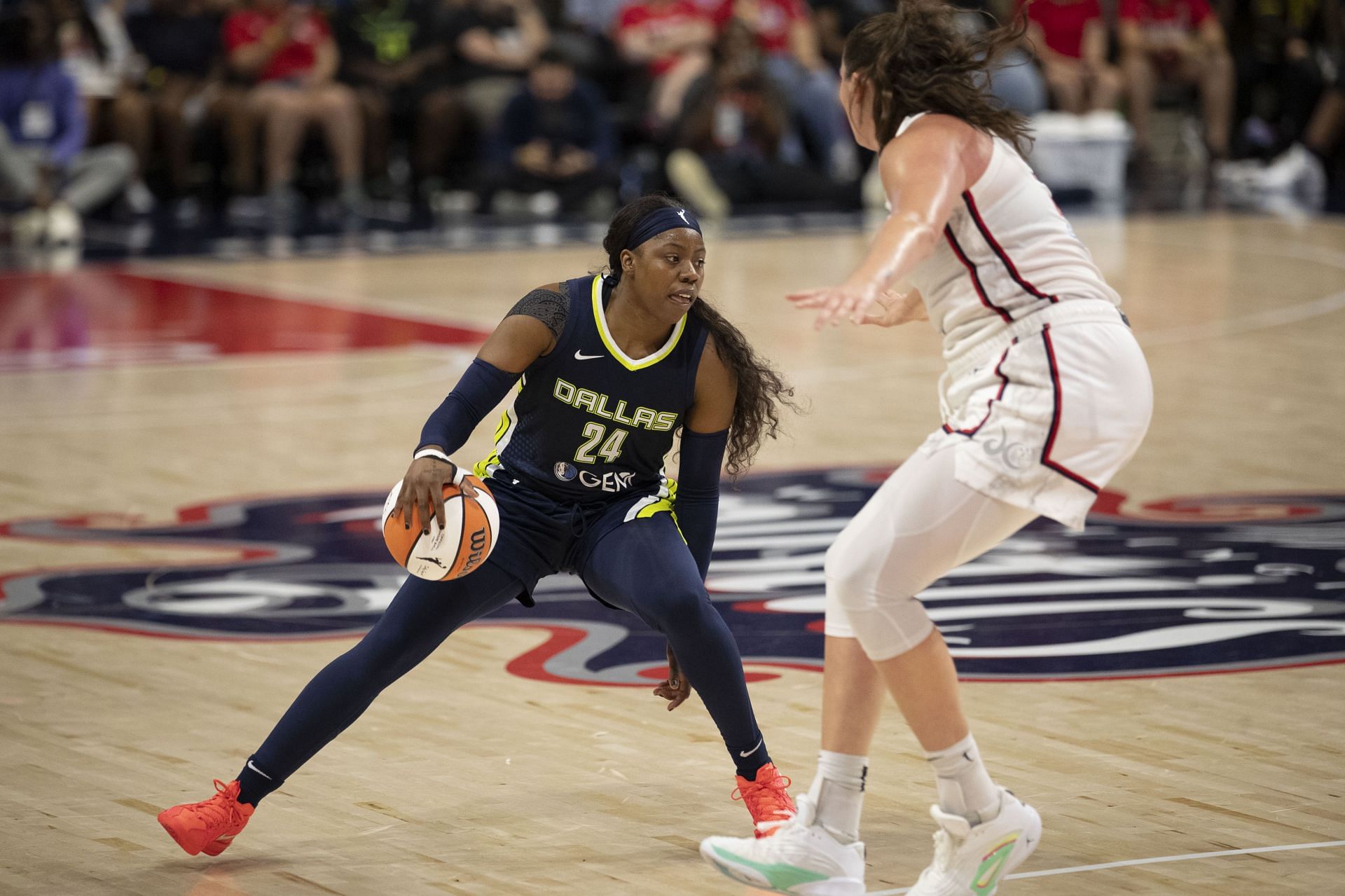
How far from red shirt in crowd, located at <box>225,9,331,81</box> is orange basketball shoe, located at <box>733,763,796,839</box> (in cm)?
1407

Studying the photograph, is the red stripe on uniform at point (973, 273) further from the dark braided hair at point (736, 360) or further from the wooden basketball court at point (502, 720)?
the wooden basketball court at point (502, 720)

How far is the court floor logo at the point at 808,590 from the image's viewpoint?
18.3 feet

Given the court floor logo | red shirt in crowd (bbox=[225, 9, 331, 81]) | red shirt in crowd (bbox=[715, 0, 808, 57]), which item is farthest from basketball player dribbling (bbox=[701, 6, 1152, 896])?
red shirt in crowd (bbox=[715, 0, 808, 57])

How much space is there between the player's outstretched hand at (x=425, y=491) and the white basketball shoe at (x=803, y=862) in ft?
2.91

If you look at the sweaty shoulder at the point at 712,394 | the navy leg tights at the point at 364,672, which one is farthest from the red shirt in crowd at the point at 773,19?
the navy leg tights at the point at 364,672

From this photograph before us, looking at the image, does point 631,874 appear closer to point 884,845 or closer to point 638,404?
point 884,845

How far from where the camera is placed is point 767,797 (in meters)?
4.08

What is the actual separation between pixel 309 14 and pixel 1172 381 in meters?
9.69

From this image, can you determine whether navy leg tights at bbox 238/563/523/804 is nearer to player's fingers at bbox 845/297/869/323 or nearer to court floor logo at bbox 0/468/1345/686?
player's fingers at bbox 845/297/869/323

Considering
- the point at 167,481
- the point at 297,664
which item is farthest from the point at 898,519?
the point at 167,481

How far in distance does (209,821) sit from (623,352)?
130 centimetres

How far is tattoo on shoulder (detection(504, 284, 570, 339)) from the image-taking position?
13.8ft

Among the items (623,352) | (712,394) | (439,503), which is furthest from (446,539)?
(712,394)

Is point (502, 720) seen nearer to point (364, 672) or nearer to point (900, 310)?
point (364, 672)
